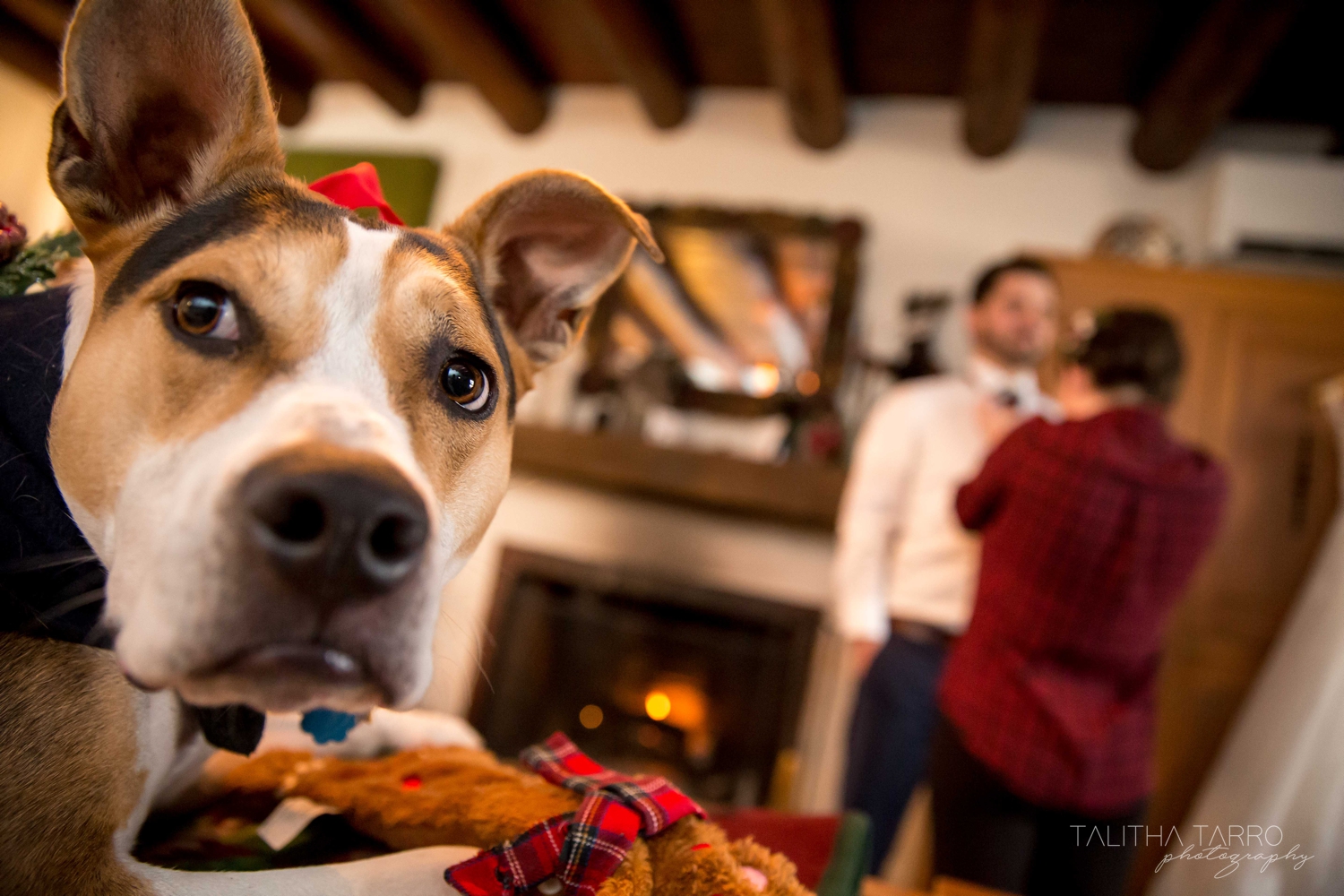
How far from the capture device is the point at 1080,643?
145cm

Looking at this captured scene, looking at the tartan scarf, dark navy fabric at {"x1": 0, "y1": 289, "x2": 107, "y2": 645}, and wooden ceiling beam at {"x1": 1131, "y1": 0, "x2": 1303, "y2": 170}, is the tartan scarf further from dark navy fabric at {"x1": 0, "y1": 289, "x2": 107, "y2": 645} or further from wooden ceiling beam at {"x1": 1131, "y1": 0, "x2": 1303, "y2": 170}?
wooden ceiling beam at {"x1": 1131, "y1": 0, "x2": 1303, "y2": 170}

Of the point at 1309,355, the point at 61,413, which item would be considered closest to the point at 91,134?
the point at 61,413

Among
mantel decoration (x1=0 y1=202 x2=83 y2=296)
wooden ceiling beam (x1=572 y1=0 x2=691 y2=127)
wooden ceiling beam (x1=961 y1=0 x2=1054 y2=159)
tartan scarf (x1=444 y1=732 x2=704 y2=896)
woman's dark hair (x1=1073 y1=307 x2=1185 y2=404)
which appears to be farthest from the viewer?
wooden ceiling beam (x1=572 y1=0 x2=691 y2=127)

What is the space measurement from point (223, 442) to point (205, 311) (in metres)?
0.18

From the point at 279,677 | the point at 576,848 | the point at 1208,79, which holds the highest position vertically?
the point at 1208,79

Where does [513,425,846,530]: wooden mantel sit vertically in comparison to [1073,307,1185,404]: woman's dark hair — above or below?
below

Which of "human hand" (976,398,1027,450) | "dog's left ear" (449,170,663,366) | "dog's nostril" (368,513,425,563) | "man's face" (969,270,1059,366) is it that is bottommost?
"dog's nostril" (368,513,425,563)

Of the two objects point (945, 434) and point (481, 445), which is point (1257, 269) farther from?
point (481, 445)

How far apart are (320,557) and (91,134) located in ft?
1.82

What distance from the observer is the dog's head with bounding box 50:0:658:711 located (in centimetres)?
49

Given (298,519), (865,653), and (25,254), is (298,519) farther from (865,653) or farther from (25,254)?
(865,653)

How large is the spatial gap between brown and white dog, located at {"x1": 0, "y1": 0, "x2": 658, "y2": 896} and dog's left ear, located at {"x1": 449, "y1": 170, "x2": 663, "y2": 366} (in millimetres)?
16

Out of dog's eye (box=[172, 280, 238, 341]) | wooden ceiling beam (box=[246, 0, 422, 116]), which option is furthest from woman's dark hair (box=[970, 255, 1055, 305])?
wooden ceiling beam (box=[246, 0, 422, 116])

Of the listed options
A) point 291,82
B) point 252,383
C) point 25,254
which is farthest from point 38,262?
point 291,82
